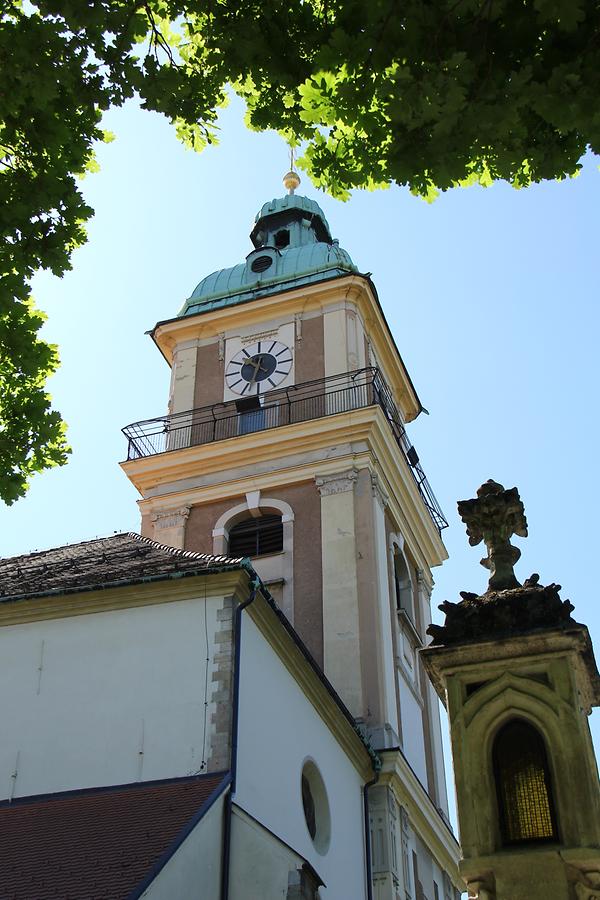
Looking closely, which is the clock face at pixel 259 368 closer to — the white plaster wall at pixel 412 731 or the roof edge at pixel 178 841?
the white plaster wall at pixel 412 731

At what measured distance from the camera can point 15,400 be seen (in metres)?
9.41

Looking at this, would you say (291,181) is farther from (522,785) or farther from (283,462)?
(522,785)

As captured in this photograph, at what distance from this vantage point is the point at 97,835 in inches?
413

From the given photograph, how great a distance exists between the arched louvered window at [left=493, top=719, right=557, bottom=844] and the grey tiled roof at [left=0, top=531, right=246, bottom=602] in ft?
22.5

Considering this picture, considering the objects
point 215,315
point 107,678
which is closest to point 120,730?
point 107,678

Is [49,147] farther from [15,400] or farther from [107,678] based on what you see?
[107,678]

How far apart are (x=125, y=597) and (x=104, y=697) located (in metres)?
1.28

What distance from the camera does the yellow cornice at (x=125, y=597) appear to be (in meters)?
13.3

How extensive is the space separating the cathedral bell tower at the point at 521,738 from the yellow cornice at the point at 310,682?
Answer: 22.7 feet

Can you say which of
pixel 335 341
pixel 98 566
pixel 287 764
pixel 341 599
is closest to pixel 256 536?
pixel 341 599

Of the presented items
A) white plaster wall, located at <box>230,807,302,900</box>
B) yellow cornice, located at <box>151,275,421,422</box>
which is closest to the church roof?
white plaster wall, located at <box>230,807,302,900</box>

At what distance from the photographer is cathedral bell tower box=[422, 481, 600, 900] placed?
6.08m

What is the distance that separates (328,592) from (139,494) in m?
5.68

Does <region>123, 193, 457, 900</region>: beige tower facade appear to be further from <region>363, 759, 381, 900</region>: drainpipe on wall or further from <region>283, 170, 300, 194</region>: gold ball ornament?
<region>283, 170, 300, 194</region>: gold ball ornament
